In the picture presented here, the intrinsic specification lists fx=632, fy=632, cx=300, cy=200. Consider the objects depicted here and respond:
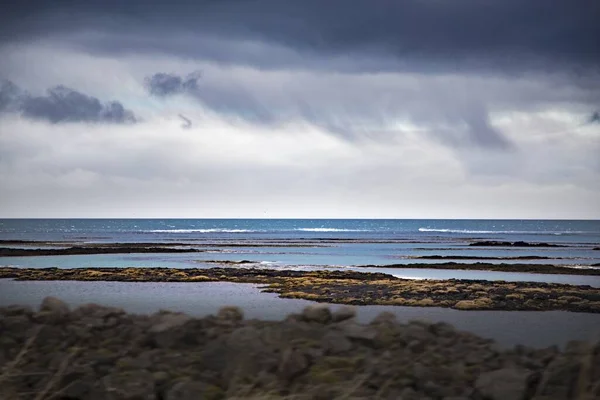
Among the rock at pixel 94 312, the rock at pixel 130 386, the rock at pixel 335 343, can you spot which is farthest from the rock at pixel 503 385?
the rock at pixel 94 312

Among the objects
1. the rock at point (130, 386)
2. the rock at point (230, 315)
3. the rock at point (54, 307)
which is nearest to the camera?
the rock at point (130, 386)

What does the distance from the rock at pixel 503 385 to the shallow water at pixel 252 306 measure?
10.0 meters

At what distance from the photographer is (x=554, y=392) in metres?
8.29

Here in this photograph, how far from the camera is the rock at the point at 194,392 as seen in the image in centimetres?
793

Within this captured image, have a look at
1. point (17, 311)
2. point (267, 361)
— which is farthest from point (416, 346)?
point (17, 311)

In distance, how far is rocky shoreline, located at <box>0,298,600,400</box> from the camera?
322 inches

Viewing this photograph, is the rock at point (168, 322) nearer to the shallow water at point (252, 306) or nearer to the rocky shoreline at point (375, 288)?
the shallow water at point (252, 306)

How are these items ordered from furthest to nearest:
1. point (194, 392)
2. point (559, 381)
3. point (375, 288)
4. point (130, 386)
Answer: point (375, 288) → point (559, 381) → point (130, 386) → point (194, 392)

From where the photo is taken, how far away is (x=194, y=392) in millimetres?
8008

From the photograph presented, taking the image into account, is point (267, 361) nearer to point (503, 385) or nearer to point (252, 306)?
point (503, 385)

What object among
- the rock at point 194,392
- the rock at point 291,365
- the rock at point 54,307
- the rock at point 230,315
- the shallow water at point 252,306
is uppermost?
the rock at point 54,307

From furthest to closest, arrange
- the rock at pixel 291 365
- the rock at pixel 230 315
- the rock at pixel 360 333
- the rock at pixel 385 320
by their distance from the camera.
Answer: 1. the rock at pixel 230 315
2. the rock at pixel 385 320
3. the rock at pixel 360 333
4. the rock at pixel 291 365

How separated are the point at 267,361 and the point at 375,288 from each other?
2456 cm

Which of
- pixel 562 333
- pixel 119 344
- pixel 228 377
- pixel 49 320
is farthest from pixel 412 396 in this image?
pixel 562 333
